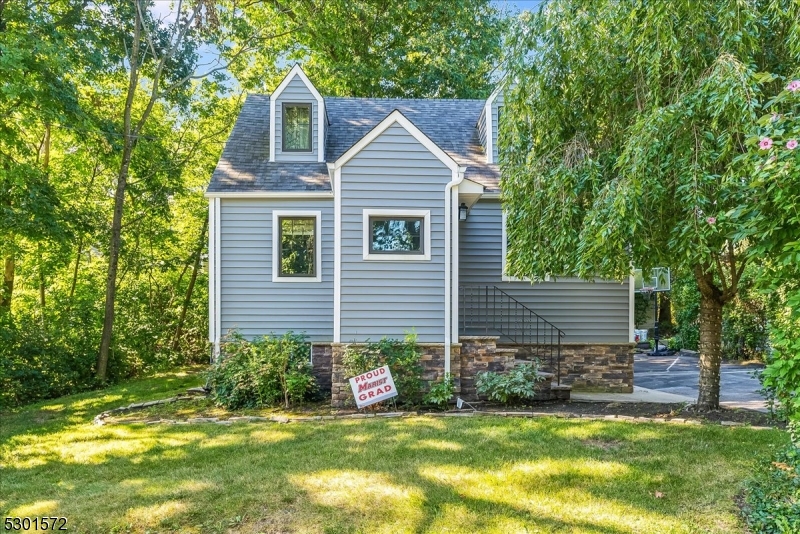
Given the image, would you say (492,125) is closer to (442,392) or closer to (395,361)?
(395,361)

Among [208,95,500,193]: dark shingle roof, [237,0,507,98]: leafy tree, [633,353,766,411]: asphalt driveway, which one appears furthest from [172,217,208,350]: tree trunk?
[633,353,766,411]: asphalt driveway

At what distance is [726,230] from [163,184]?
44.4 ft

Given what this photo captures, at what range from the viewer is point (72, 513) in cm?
378

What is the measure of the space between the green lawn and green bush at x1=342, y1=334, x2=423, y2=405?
0.82 meters

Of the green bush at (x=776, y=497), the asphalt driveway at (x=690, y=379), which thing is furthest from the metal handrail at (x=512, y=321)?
the green bush at (x=776, y=497)

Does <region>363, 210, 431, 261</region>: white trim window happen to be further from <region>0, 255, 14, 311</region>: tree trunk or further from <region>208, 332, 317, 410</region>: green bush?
<region>0, 255, 14, 311</region>: tree trunk

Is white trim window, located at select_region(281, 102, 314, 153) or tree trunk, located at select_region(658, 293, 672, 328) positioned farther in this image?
tree trunk, located at select_region(658, 293, 672, 328)

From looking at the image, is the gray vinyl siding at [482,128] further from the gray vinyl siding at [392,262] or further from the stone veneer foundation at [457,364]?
the stone veneer foundation at [457,364]

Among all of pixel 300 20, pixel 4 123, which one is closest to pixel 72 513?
pixel 4 123

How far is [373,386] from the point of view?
6.86m

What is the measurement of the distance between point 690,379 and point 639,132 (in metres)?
7.97

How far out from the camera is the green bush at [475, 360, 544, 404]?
6984 mm

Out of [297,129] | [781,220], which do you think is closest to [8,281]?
[297,129]

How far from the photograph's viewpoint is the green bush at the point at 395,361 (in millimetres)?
7047
